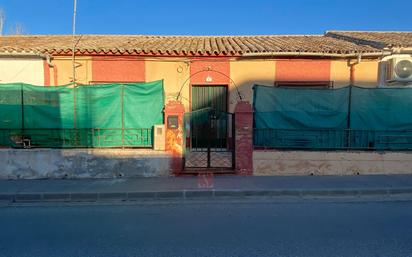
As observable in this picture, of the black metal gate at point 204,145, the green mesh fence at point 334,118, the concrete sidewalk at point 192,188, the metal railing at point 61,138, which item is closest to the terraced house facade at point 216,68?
the black metal gate at point 204,145

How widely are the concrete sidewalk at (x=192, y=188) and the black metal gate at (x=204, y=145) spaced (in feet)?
2.42

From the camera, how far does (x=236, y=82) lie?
1056 centimetres

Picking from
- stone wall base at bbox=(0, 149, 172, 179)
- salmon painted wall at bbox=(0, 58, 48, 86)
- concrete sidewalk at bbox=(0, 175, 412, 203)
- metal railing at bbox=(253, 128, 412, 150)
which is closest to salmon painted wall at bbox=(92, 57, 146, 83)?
salmon painted wall at bbox=(0, 58, 48, 86)

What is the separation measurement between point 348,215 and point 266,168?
284 cm

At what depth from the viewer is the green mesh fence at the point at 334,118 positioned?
7.87 m

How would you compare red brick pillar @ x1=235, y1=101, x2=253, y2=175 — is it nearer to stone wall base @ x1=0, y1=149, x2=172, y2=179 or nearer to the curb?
the curb

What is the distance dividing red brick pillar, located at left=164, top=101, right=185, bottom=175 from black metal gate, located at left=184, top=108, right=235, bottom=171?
28 centimetres

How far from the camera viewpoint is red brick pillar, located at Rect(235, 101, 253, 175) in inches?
294

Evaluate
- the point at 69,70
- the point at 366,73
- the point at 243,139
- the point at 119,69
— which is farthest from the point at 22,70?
the point at 366,73

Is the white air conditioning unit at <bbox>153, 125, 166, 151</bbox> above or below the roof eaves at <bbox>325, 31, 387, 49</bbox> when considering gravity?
below

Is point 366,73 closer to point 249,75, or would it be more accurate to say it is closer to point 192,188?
point 249,75

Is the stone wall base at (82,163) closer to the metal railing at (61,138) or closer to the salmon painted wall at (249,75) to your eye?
the metal railing at (61,138)

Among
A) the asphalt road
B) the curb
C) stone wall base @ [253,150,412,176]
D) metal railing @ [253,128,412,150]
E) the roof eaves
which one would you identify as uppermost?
the roof eaves

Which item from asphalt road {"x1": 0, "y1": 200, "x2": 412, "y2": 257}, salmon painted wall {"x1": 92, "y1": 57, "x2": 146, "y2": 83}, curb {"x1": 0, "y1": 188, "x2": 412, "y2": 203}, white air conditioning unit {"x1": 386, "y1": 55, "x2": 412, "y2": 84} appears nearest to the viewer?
asphalt road {"x1": 0, "y1": 200, "x2": 412, "y2": 257}
